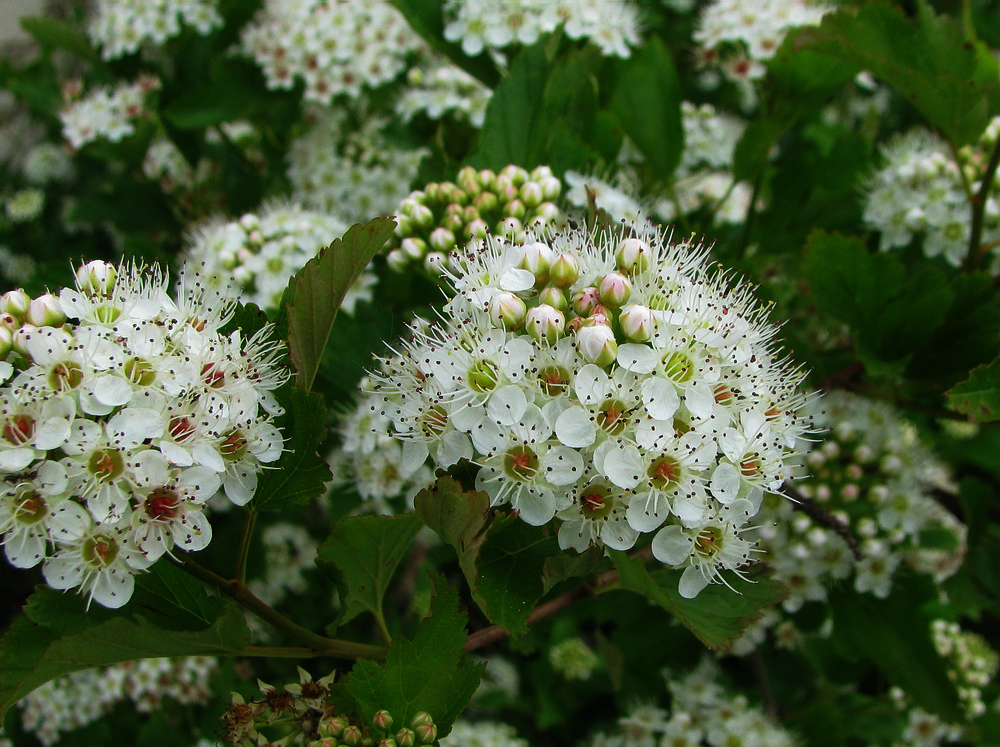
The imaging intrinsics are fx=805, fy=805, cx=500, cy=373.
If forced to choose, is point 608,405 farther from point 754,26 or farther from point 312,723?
point 754,26

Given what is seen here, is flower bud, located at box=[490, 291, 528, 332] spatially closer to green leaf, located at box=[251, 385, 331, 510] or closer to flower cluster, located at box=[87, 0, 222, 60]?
green leaf, located at box=[251, 385, 331, 510]

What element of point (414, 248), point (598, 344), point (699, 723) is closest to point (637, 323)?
point (598, 344)

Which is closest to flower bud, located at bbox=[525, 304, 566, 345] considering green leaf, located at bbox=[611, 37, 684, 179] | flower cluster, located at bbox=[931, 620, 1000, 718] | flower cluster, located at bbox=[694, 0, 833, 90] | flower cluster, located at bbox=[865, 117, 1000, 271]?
green leaf, located at bbox=[611, 37, 684, 179]

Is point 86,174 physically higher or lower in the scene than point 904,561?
lower

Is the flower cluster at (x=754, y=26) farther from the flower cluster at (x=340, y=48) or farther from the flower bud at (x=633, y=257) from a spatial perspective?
the flower bud at (x=633, y=257)

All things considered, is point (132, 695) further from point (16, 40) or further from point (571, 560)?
point (16, 40)

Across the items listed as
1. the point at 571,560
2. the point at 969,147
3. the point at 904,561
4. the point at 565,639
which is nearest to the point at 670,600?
the point at 571,560
